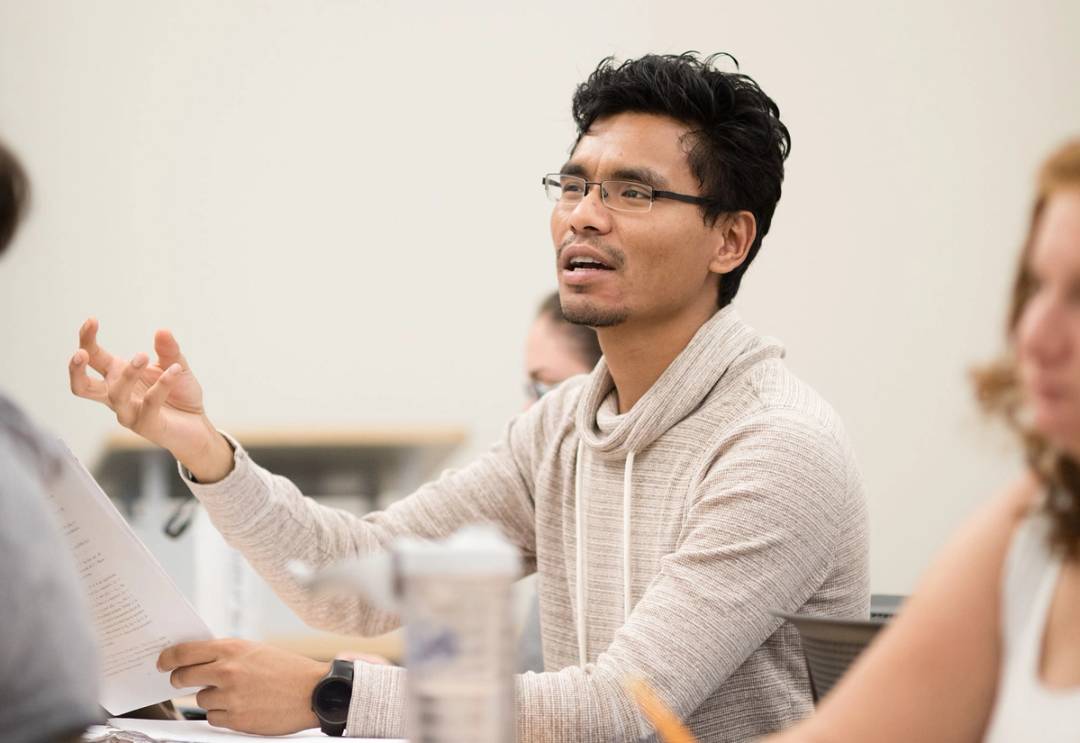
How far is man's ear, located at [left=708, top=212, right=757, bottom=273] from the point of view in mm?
1709

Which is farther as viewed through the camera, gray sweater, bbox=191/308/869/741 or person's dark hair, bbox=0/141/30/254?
gray sweater, bbox=191/308/869/741

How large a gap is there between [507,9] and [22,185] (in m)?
2.74

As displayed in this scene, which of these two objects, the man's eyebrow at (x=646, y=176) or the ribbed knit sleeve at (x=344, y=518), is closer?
the ribbed knit sleeve at (x=344, y=518)

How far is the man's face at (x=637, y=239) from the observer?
5.32 ft

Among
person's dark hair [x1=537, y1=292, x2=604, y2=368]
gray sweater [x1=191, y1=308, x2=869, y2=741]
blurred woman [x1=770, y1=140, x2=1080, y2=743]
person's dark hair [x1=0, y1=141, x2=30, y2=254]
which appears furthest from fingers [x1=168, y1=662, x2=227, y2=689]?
person's dark hair [x1=537, y1=292, x2=604, y2=368]

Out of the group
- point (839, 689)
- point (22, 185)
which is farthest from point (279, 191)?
point (839, 689)

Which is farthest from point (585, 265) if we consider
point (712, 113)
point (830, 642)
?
point (830, 642)

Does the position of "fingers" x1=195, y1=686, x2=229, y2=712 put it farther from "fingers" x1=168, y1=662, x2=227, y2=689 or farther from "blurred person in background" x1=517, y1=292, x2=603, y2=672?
"blurred person in background" x1=517, y1=292, x2=603, y2=672

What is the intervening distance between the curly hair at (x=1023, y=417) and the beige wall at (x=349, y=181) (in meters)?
2.35

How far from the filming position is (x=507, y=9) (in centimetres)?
347

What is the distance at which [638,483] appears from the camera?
1519 mm

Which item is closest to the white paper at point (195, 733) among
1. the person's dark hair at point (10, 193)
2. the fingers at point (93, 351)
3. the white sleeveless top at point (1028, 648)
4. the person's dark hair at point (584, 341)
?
the fingers at point (93, 351)

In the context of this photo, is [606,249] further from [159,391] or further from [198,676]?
[198,676]

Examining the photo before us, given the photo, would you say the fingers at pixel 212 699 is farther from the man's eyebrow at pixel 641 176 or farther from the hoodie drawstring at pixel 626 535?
the man's eyebrow at pixel 641 176
